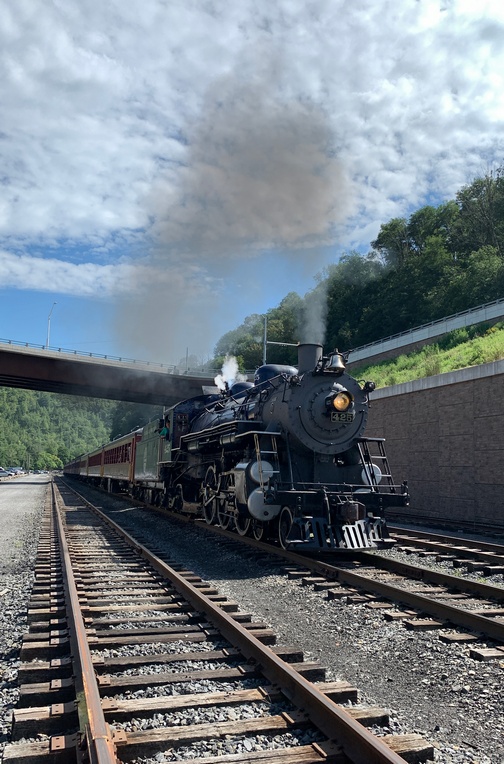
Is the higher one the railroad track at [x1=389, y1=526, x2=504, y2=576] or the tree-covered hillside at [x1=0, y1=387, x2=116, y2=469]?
the tree-covered hillside at [x1=0, y1=387, x2=116, y2=469]

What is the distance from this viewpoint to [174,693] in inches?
152

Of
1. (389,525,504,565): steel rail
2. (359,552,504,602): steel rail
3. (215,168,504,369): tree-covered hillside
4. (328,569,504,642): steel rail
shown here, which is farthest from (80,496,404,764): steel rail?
(215,168,504,369): tree-covered hillside

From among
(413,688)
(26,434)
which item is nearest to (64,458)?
(26,434)

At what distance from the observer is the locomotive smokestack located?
33.6ft

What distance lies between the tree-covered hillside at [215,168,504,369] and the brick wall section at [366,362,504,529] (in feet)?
85.7

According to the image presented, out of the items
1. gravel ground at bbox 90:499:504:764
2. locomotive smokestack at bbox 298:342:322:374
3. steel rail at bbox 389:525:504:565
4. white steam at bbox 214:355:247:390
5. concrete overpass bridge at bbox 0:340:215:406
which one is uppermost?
concrete overpass bridge at bbox 0:340:215:406

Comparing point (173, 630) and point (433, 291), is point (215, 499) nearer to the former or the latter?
point (173, 630)

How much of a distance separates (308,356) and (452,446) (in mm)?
6771

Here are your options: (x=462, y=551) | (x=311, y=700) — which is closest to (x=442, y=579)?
(x=462, y=551)

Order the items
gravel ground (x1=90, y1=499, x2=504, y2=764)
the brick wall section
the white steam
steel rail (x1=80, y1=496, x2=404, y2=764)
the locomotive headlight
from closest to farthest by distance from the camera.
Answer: steel rail (x1=80, y1=496, x2=404, y2=764)
gravel ground (x1=90, y1=499, x2=504, y2=764)
the locomotive headlight
the brick wall section
the white steam

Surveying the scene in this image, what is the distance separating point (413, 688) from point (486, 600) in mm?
2686

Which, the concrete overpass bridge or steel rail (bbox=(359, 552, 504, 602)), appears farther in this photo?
the concrete overpass bridge

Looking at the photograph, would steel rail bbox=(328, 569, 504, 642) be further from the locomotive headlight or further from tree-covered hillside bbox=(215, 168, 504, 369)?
tree-covered hillside bbox=(215, 168, 504, 369)

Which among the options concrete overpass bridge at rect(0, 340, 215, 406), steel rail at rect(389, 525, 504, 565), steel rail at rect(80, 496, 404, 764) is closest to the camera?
steel rail at rect(80, 496, 404, 764)
